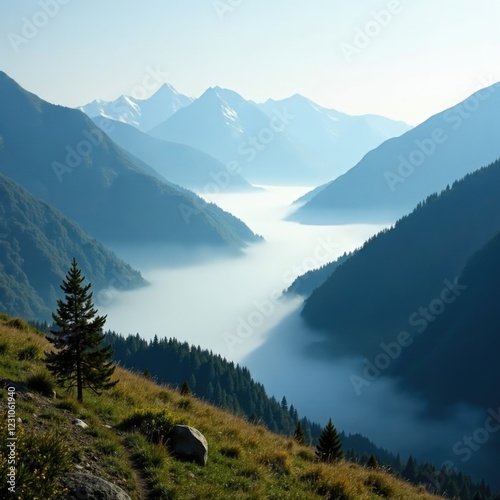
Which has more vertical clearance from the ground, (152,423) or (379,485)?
(152,423)

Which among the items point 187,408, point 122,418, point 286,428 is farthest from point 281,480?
point 286,428

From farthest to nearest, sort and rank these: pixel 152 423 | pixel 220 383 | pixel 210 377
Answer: pixel 210 377, pixel 220 383, pixel 152 423

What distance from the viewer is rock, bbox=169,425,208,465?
15.0 m

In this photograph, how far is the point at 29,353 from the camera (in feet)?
68.3

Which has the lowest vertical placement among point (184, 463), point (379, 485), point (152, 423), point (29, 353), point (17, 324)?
point (379, 485)

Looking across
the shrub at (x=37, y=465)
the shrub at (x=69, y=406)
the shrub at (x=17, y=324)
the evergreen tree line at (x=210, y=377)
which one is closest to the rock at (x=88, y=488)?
the shrub at (x=37, y=465)

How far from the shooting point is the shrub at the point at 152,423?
15.5m

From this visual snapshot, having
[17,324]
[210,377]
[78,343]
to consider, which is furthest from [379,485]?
[210,377]

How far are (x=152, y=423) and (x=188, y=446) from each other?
1640mm

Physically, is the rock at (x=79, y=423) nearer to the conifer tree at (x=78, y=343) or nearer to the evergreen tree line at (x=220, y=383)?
the conifer tree at (x=78, y=343)

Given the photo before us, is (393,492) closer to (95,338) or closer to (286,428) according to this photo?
(95,338)

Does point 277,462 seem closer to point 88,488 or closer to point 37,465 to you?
point 88,488

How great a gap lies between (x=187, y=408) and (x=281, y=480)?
25.3ft

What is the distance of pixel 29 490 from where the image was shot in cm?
948
